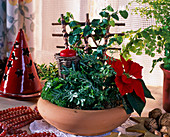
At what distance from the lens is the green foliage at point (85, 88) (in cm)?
54

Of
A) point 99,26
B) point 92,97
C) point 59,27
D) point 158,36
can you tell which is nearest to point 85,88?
point 92,97

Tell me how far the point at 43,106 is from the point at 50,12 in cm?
120

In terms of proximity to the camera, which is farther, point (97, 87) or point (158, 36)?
point (158, 36)

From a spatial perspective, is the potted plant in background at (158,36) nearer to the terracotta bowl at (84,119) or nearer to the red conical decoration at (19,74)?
the terracotta bowl at (84,119)

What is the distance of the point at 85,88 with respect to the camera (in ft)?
1.77

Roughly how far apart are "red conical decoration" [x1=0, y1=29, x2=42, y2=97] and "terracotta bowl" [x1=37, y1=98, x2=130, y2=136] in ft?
0.90

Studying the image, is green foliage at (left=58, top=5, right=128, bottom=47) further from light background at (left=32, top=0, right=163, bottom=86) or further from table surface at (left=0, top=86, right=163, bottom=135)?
light background at (left=32, top=0, right=163, bottom=86)

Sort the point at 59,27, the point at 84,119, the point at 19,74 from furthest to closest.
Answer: the point at 59,27 → the point at 19,74 → the point at 84,119

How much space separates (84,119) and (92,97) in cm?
5

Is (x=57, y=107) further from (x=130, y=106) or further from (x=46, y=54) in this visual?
(x=46, y=54)

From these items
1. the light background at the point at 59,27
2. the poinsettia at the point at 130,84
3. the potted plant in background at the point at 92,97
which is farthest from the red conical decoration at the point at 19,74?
the light background at the point at 59,27

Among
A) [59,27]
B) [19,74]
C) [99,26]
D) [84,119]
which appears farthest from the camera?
[59,27]

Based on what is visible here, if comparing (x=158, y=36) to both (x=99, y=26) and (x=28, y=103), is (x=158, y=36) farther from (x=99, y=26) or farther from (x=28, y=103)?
(x=28, y=103)

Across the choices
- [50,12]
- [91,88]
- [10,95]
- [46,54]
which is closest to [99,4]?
[50,12]
